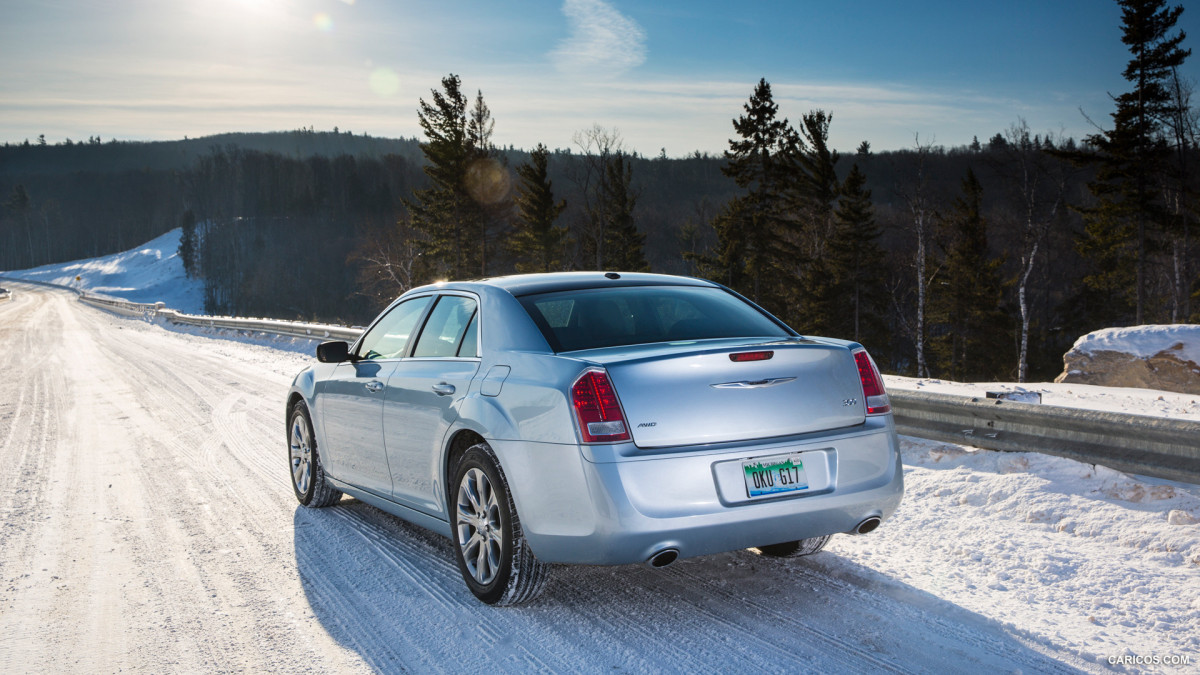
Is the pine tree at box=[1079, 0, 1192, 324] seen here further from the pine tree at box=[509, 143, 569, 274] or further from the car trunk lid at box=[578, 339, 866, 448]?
the car trunk lid at box=[578, 339, 866, 448]

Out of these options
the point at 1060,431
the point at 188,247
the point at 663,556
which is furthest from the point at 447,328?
the point at 188,247

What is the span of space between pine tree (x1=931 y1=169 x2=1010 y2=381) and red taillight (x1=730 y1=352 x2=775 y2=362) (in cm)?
5072

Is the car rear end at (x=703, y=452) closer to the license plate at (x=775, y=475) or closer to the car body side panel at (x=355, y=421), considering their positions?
the license plate at (x=775, y=475)

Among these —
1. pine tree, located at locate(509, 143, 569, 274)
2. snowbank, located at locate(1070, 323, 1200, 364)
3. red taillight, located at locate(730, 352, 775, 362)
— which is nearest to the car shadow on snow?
red taillight, located at locate(730, 352, 775, 362)

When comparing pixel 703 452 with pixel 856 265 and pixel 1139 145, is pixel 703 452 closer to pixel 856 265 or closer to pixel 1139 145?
pixel 1139 145

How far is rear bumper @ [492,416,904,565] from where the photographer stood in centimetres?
357

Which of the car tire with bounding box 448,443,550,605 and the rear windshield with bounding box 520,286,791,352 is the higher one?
the rear windshield with bounding box 520,286,791,352

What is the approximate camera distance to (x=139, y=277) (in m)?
147

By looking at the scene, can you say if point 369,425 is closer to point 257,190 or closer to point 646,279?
point 646,279

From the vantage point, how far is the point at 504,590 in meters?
4.11

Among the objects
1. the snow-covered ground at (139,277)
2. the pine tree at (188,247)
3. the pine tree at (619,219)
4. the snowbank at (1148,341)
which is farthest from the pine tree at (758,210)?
the pine tree at (188,247)

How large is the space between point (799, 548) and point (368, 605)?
7.60ft

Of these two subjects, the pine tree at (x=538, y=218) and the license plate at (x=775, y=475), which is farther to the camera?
the pine tree at (x=538, y=218)

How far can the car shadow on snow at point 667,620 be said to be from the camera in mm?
3494
